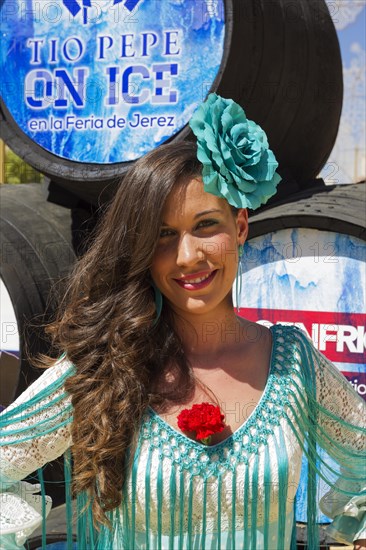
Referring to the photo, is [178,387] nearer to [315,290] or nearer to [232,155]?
[232,155]

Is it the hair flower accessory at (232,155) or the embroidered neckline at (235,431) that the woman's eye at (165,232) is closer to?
the hair flower accessory at (232,155)

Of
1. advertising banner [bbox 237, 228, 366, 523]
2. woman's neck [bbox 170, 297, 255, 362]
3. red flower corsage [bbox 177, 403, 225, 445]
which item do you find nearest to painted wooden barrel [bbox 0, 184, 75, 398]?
advertising banner [bbox 237, 228, 366, 523]

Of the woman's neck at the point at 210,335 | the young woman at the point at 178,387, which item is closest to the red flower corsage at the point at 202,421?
the young woman at the point at 178,387

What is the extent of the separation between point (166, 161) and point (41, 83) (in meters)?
1.43

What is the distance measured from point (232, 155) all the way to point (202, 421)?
0.40 m

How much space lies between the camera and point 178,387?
4.47 ft

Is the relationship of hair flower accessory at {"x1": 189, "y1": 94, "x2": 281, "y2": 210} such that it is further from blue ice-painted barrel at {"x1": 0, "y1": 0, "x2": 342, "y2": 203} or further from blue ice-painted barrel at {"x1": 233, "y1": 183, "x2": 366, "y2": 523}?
blue ice-painted barrel at {"x1": 0, "y1": 0, "x2": 342, "y2": 203}

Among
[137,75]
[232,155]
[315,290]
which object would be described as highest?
[137,75]

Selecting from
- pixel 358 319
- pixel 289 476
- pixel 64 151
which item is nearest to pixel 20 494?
pixel 289 476

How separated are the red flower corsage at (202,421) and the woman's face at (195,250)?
0.51 ft

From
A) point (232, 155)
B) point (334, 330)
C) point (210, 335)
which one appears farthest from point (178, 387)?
point (334, 330)

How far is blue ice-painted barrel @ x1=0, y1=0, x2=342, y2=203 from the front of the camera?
241 centimetres

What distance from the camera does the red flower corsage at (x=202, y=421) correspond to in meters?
1.26

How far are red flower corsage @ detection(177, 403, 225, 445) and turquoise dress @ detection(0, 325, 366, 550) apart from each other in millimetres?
33
